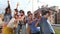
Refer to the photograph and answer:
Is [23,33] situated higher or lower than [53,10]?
lower

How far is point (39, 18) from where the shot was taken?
3447 mm

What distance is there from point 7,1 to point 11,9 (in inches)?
7.5

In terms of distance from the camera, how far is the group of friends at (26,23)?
11.1 feet

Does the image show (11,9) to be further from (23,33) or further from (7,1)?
(23,33)

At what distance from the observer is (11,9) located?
3.62 meters

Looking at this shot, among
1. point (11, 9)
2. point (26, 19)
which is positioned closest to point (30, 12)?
point (26, 19)

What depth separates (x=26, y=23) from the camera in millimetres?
3555

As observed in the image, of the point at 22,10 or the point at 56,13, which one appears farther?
the point at 22,10

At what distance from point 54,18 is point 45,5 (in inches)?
12.6

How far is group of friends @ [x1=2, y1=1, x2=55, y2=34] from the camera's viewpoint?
11.1 feet

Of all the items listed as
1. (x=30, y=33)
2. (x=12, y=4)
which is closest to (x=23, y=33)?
(x=30, y=33)

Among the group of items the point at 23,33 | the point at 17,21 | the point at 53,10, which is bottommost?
the point at 23,33

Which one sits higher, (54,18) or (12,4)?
(12,4)

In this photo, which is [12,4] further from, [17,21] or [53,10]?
[53,10]
